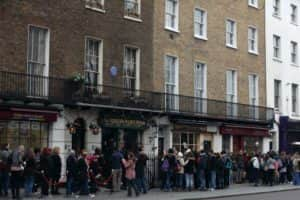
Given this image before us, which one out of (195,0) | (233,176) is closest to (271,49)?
(195,0)

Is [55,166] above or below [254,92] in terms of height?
below

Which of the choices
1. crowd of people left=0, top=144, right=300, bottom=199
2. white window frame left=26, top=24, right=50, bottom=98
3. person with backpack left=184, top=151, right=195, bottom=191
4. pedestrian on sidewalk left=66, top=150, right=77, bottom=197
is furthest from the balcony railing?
person with backpack left=184, top=151, right=195, bottom=191

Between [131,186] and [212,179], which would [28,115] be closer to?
[131,186]

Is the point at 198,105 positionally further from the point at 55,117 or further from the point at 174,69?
the point at 55,117

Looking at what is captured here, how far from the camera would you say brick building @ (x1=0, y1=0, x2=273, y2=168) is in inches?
992

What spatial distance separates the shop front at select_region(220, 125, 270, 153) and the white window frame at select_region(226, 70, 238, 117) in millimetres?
1095

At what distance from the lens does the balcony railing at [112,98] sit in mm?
24625

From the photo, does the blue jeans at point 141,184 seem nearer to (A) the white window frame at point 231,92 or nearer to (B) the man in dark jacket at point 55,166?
(B) the man in dark jacket at point 55,166

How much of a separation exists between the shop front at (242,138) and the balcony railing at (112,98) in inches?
27.9

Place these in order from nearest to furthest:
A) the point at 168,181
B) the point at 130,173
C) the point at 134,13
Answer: the point at 130,173, the point at 168,181, the point at 134,13

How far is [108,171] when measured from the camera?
82.8 feet

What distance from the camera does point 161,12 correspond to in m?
32.8

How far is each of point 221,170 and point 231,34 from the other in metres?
12.4

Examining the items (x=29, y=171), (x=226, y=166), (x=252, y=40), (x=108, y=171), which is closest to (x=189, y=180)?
(x=226, y=166)
